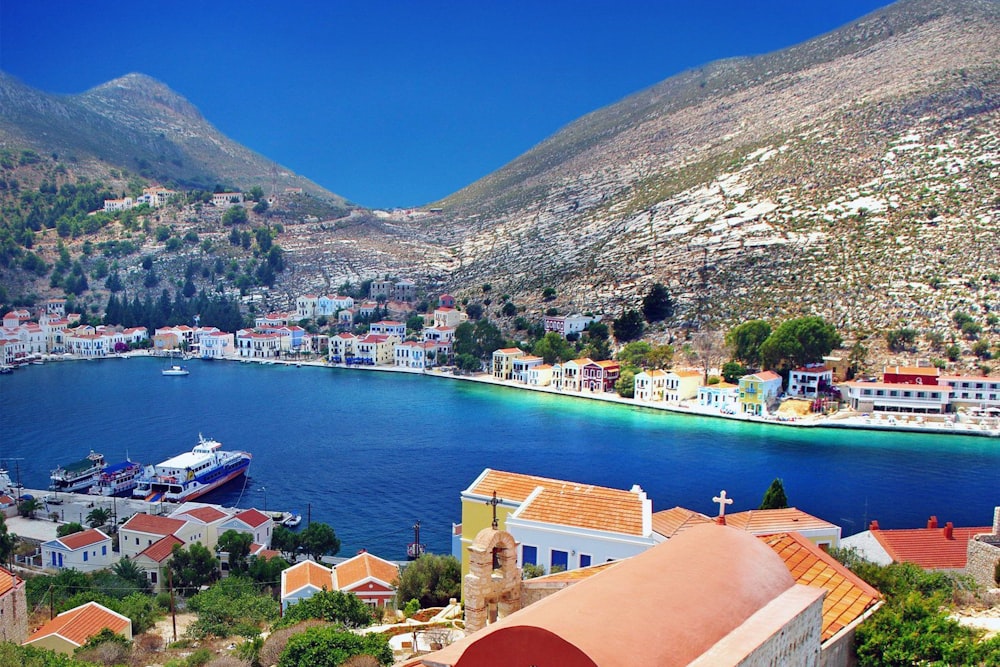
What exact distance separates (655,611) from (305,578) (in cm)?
1131

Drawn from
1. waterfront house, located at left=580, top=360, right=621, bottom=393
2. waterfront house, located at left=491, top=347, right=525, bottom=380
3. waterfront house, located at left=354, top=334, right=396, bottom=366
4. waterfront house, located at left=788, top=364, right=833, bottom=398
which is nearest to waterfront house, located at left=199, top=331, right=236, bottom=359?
waterfront house, located at left=354, top=334, right=396, bottom=366

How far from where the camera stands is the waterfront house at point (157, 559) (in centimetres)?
1694

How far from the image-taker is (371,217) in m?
87.3

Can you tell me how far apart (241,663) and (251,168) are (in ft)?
442

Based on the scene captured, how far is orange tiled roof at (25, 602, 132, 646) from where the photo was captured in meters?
11.2

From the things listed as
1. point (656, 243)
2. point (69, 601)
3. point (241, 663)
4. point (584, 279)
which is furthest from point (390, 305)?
point (241, 663)

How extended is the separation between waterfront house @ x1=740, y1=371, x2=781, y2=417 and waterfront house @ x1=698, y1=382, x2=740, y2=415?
31 centimetres

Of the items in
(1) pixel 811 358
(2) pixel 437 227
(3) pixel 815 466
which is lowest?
(3) pixel 815 466

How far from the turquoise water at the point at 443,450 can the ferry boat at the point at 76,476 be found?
4.84 ft

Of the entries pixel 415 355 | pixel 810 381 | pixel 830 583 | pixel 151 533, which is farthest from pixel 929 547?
pixel 415 355

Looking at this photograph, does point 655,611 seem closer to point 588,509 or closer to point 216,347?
point 588,509

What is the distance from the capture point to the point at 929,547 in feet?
46.3

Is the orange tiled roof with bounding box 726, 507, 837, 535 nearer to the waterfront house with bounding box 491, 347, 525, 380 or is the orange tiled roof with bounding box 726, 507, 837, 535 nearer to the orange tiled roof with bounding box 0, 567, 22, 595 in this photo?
the orange tiled roof with bounding box 0, 567, 22, 595

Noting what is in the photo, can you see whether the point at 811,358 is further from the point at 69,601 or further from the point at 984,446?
the point at 69,601
